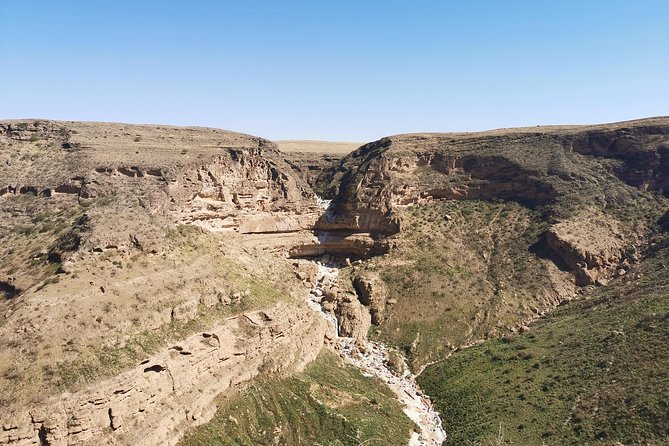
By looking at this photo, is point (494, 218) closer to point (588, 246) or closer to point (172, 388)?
point (588, 246)

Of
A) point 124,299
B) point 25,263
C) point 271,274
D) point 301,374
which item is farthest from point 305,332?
point 25,263

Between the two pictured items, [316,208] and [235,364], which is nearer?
[235,364]

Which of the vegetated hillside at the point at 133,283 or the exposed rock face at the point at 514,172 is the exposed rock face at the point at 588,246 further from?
the vegetated hillside at the point at 133,283

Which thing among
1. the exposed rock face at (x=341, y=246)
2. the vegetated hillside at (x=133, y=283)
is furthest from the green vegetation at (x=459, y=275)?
the vegetated hillside at (x=133, y=283)

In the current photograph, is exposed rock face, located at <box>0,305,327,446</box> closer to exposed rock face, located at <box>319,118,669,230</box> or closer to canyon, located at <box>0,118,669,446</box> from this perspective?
canyon, located at <box>0,118,669,446</box>

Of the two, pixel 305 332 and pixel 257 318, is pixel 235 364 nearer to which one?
pixel 257 318

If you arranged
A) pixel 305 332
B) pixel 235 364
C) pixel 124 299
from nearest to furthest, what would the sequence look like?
pixel 124 299
pixel 235 364
pixel 305 332

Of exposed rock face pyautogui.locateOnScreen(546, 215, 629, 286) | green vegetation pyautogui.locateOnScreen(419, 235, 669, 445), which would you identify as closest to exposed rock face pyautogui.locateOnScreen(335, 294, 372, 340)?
green vegetation pyautogui.locateOnScreen(419, 235, 669, 445)

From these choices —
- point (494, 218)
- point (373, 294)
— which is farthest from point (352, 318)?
point (494, 218)
